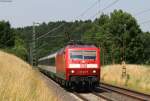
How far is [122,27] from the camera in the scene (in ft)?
328

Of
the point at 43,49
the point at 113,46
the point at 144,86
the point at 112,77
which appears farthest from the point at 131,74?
the point at 43,49

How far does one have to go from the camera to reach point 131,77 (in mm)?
44031

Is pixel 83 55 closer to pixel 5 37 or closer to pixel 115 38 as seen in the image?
pixel 115 38

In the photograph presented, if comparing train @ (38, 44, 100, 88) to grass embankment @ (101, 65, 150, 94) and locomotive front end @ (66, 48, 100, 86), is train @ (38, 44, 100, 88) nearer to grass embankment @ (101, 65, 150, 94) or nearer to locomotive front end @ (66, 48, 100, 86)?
locomotive front end @ (66, 48, 100, 86)

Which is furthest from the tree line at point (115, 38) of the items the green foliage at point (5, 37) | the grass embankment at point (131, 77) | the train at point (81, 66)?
the train at point (81, 66)

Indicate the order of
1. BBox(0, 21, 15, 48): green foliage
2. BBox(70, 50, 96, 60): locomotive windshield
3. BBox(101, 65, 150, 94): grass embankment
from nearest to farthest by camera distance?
BBox(70, 50, 96, 60): locomotive windshield → BBox(101, 65, 150, 94): grass embankment → BBox(0, 21, 15, 48): green foliage

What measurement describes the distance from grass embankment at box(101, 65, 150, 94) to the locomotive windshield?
5660 mm

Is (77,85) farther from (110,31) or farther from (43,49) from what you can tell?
(43,49)

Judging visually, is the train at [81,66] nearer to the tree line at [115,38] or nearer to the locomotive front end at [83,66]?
the locomotive front end at [83,66]

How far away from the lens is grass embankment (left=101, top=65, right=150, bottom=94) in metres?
37.4

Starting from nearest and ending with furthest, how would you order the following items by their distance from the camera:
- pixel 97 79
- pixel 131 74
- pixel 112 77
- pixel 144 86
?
pixel 97 79 → pixel 144 86 → pixel 131 74 → pixel 112 77

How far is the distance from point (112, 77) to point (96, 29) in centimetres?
6542

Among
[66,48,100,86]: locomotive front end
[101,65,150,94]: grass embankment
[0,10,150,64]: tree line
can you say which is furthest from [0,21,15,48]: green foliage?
[66,48,100,86]: locomotive front end

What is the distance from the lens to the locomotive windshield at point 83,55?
30.5 metres
